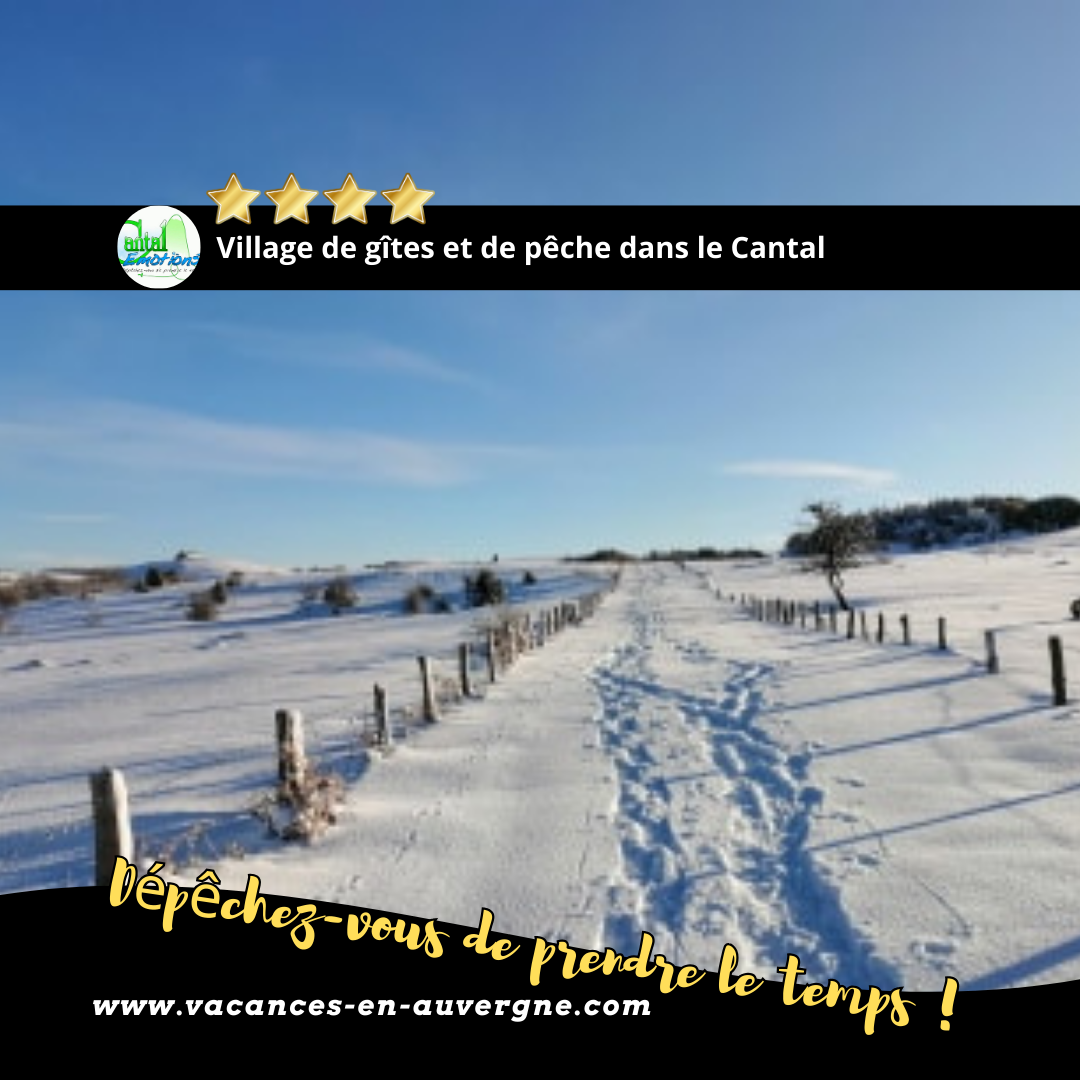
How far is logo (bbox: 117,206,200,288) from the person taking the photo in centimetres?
659

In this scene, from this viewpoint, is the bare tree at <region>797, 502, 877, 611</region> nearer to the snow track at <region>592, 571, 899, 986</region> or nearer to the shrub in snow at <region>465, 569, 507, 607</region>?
the shrub in snow at <region>465, 569, 507, 607</region>

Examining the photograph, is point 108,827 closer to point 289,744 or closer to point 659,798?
point 289,744

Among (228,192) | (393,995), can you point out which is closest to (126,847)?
(393,995)

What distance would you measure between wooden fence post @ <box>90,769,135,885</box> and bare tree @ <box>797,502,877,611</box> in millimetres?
43508

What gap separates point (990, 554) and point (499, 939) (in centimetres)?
9735

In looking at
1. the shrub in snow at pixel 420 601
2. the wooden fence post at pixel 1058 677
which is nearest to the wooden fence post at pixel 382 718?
the wooden fence post at pixel 1058 677

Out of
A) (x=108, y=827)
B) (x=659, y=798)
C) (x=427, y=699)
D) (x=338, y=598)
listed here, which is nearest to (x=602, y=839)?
(x=659, y=798)

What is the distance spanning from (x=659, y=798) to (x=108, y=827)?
481cm

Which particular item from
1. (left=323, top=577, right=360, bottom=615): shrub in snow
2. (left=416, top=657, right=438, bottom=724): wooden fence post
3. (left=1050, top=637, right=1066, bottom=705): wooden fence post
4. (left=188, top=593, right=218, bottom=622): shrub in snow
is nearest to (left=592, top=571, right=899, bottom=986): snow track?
(left=416, top=657, right=438, bottom=724): wooden fence post

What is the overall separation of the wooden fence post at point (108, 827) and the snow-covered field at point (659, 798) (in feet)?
3.25

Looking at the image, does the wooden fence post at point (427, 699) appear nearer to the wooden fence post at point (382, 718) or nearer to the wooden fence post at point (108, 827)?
the wooden fence post at point (382, 718)

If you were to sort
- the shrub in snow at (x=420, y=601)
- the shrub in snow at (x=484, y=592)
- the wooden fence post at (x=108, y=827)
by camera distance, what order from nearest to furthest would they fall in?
the wooden fence post at (x=108, y=827) → the shrub in snow at (x=420, y=601) → the shrub in snow at (x=484, y=592)

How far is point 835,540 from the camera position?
47.0 meters

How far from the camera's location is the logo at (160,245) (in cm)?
659
